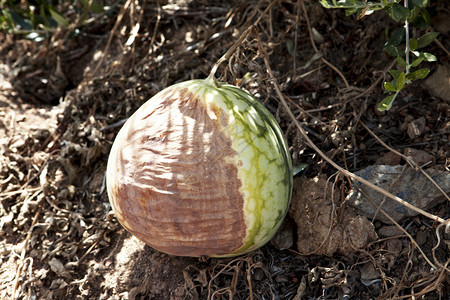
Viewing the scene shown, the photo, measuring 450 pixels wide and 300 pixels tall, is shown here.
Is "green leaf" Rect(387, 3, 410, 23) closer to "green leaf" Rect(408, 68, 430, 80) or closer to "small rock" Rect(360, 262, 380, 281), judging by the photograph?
"green leaf" Rect(408, 68, 430, 80)

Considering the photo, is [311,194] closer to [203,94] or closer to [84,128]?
[203,94]

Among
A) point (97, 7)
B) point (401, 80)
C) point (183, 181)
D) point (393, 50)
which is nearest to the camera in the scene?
point (183, 181)

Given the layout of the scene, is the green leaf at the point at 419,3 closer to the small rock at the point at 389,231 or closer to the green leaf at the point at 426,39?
the green leaf at the point at 426,39

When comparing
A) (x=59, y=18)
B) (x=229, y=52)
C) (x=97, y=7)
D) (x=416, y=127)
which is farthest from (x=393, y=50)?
(x=59, y=18)

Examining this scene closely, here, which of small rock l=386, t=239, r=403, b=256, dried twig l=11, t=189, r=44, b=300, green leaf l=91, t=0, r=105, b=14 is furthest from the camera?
green leaf l=91, t=0, r=105, b=14

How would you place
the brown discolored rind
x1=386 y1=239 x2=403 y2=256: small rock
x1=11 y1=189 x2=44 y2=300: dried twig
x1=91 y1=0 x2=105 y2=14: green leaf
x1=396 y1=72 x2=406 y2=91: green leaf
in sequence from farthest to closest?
x1=91 y1=0 x2=105 y2=14: green leaf, x1=11 y1=189 x2=44 y2=300: dried twig, x1=386 y1=239 x2=403 y2=256: small rock, x1=396 y1=72 x2=406 y2=91: green leaf, the brown discolored rind

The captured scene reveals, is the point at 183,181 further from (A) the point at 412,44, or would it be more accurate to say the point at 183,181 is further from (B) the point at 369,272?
(A) the point at 412,44

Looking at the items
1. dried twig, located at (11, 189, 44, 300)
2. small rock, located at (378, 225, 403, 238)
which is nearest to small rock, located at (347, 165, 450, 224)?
small rock, located at (378, 225, 403, 238)
